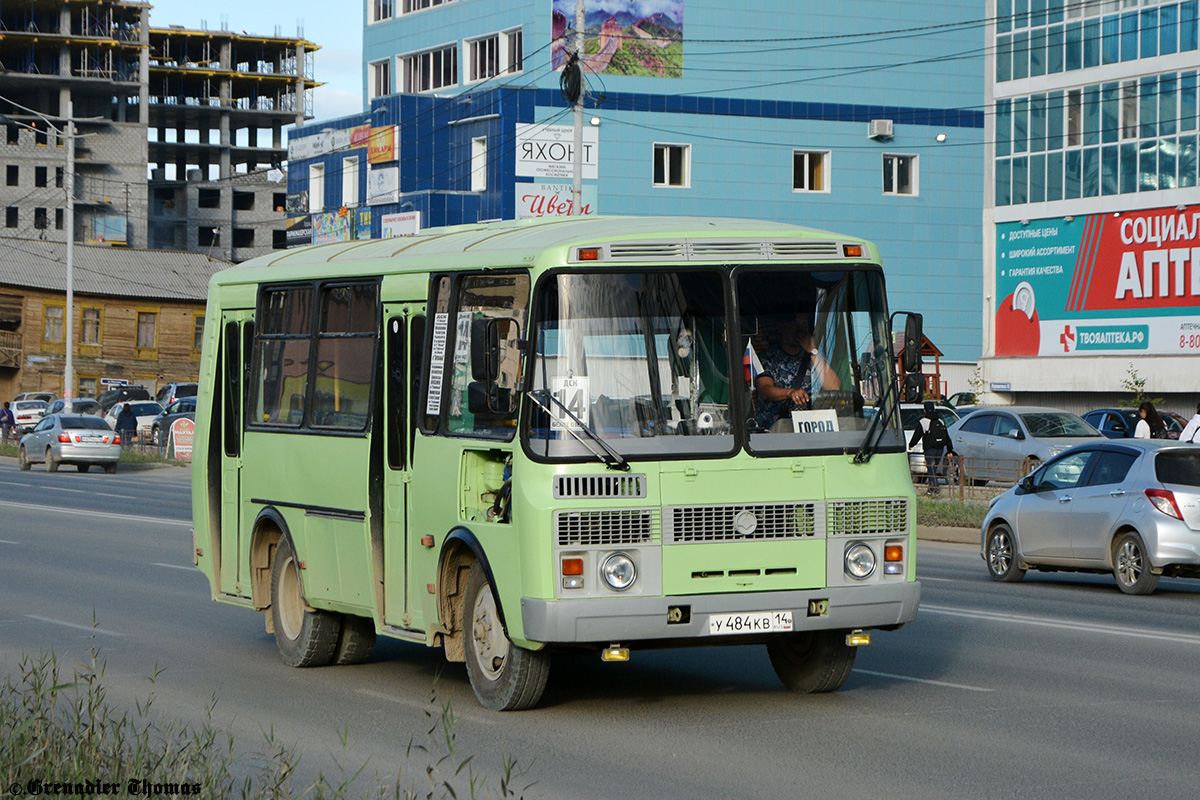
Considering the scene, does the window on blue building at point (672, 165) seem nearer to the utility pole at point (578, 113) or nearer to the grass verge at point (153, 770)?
the utility pole at point (578, 113)

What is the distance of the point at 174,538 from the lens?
76.4 feet

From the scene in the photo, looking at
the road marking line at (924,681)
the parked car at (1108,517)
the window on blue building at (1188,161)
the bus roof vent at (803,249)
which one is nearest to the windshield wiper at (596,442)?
the bus roof vent at (803,249)

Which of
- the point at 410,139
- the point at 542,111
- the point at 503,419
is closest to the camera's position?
the point at 503,419

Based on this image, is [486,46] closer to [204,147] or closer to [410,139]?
[410,139]

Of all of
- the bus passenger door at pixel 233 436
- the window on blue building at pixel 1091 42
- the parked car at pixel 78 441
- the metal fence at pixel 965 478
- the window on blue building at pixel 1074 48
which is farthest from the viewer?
the window on blue building at pixel 1074 48

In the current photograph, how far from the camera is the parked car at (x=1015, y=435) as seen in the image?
106 ft

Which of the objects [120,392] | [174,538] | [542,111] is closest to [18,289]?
[120,392]

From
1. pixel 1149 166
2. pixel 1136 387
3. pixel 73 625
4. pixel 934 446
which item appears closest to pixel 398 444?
pixel 73 625

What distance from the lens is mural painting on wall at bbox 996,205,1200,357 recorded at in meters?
53.3

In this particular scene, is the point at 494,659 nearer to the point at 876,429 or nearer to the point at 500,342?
the point at 500,342

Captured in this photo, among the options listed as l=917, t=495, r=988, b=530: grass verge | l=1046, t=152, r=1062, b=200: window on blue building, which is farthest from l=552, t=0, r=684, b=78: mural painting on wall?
l=917, t=495, r=988, b=530: grass verge

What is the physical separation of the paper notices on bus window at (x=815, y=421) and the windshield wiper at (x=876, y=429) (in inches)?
7.2

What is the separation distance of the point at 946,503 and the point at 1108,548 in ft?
38.5

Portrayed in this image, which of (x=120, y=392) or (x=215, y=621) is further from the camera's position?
(x=120, y=392)
